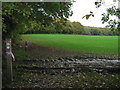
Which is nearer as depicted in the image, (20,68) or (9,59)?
(9,59)

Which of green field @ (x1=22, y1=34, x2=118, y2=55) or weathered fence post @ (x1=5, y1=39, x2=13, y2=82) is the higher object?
weathered fence post @ (x1=5, y1=39, x2=13, y2=82)

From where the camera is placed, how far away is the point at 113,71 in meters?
8.01

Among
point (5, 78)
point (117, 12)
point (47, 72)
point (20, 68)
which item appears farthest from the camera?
point (20, 68)

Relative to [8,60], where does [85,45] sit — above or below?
below

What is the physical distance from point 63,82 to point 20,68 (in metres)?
2.84

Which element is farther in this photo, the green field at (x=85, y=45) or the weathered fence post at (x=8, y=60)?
the green field at (x=85, y=45)

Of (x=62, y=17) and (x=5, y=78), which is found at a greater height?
(x=62, y=17)

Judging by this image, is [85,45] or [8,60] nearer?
[8,60]

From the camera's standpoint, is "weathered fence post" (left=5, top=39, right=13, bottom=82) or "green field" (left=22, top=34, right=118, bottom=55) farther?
"green field" (left=22, top=34, right=118, bottom=55)

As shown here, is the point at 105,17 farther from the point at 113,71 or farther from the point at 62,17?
the point at 62,17

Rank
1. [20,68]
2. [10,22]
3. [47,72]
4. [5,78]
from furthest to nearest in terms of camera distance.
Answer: [10,22], [20,68], [47,72], [5,78]

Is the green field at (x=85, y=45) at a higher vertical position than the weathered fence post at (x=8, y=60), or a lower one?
lower

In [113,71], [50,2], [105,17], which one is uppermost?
[50,2]

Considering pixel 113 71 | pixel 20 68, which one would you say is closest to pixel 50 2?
pixel 20 68
